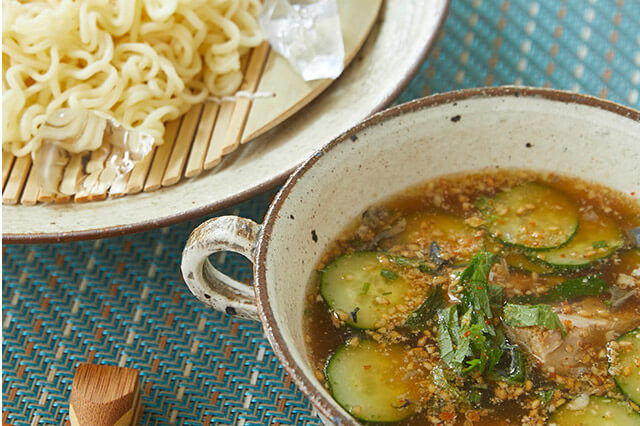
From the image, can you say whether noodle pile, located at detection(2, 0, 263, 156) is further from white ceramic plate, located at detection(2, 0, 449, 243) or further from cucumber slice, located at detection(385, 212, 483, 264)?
cucumber slice, located at detection(385, 212, 483, 264)

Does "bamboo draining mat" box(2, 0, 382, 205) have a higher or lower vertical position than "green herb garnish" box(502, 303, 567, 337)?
lower

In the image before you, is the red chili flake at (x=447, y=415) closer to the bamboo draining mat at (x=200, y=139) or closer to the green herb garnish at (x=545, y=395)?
the green herb garnish at (x=545, y=395)

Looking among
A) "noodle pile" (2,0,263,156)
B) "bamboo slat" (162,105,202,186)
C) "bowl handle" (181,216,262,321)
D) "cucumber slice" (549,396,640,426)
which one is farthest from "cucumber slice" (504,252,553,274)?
"noodle pile" (2,0,263,156)

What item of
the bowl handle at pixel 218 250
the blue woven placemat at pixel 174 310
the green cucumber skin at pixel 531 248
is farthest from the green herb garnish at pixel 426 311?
the blue woven placemat at pixel 174 310

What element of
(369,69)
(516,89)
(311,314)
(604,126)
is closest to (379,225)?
(311,314)

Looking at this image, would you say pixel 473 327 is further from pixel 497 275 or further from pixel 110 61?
pixel 110 61

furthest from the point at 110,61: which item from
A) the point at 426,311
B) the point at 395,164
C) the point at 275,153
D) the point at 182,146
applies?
the point at 426,311
